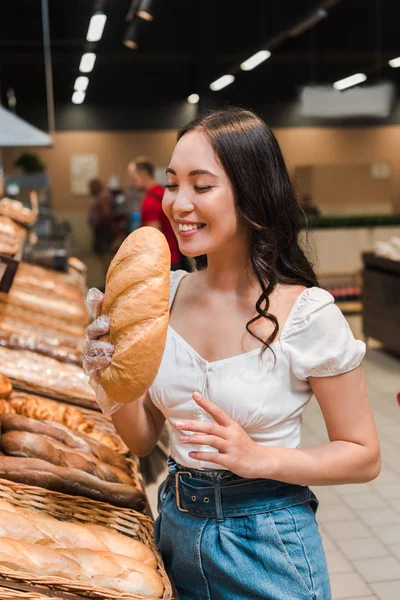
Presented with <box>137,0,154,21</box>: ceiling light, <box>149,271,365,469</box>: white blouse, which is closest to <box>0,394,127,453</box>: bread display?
<box>149,271,365,469</box>: white blouse

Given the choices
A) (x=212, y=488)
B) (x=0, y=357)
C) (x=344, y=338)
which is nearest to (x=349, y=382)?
(x=344, y=338)

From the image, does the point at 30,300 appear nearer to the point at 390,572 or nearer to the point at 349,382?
the point at 390,572

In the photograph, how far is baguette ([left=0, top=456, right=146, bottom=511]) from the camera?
70.7 inches

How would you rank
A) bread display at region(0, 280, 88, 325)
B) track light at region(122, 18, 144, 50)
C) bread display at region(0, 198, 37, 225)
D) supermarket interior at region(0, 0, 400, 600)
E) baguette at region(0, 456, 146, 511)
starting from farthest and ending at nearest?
1. track light at region(122, 18, 144, 50)
2. bread display at region(0, 198, 37, 225)
3. bread display at region(0, 280, 88, 325)
4. baguette at region(0, 456, 146, 511)
5. supermarket interior at region(0, 0, 400, 600)

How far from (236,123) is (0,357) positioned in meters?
1.65

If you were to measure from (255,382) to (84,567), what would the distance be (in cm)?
50

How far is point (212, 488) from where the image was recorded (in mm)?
1472

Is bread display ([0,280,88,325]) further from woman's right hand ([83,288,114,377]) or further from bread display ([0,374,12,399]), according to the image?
woman's right hand ([83,288,114,377])

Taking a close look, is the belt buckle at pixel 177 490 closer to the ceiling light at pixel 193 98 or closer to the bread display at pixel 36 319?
the bread display at pixel 36 319

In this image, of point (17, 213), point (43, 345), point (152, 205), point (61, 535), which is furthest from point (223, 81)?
point (61, 535)

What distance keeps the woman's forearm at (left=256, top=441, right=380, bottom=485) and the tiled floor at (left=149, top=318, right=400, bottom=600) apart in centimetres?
154

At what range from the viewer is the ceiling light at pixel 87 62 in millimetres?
10734

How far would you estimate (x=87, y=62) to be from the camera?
10.7 meters

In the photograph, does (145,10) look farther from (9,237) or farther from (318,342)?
(318,342)
